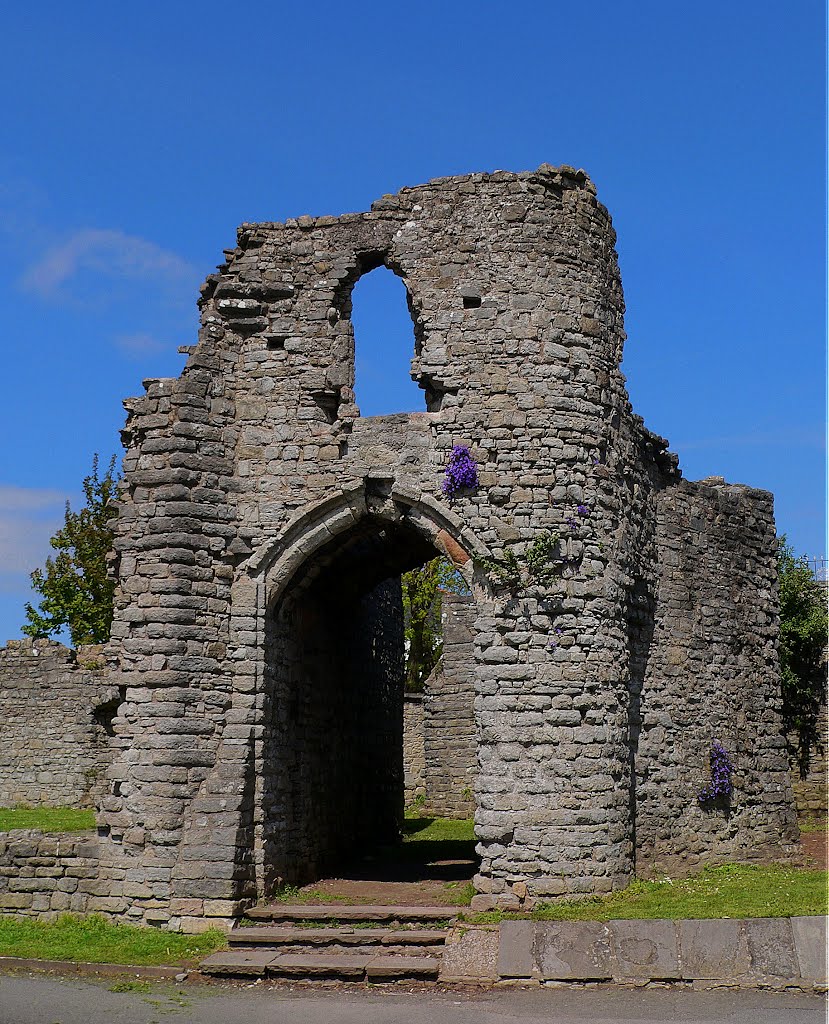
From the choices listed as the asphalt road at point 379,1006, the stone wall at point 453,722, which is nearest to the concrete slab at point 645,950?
the asphalt road at point 379,1006

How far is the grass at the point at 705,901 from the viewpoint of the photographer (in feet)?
32.9

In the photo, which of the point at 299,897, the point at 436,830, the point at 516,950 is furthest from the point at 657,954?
the point at 436,830

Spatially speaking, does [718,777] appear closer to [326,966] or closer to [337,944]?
[337,944]

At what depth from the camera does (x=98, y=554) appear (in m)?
31.9

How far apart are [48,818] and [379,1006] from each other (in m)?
11.6

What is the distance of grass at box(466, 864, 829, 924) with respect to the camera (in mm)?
10016

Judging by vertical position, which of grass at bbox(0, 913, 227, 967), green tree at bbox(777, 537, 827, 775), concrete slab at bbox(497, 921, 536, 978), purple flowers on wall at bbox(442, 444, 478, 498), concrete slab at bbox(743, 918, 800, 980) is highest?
purple flowers on wall at bbox(442, 444, 478, 498)

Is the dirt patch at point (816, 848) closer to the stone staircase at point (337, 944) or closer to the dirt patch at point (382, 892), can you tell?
the dirt patch at point (382, 892)

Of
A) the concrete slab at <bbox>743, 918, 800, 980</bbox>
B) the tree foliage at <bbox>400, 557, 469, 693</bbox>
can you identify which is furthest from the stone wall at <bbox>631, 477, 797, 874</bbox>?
the tree foliage at <bbox>400, 557, 469, 693</bbox>

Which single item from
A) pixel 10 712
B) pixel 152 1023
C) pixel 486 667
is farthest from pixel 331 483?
pixel 10 712

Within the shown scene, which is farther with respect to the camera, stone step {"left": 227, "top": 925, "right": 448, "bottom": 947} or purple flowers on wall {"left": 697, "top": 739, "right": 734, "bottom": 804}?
purple flowers on wall {"left": 697, "top": 739, "right": 734, "bottom": 804}

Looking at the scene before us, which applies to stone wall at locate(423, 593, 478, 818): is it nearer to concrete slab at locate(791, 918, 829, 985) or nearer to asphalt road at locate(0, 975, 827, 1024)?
asphalt road at locate(0, 975, 827, 1024)

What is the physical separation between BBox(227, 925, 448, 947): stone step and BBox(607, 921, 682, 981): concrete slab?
1940 millimetres

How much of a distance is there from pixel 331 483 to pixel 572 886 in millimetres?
5164
